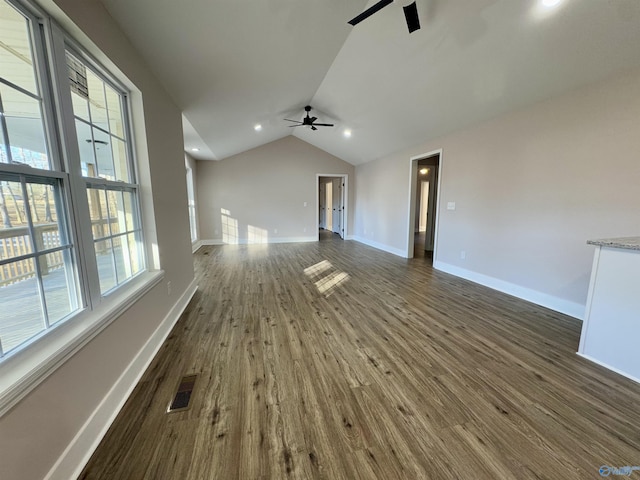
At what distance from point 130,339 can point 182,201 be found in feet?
6.02

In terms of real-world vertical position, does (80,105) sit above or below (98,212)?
above

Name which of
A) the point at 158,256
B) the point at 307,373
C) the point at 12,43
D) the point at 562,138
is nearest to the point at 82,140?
the point at 12,43

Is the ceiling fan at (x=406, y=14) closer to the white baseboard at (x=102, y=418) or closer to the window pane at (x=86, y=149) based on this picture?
the window pane at (x=86, y=149)

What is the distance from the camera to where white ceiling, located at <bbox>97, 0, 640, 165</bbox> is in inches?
76.5

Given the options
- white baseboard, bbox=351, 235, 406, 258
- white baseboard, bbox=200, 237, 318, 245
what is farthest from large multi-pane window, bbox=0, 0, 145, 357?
white baseboard, bbox=200, 237, 318, 245

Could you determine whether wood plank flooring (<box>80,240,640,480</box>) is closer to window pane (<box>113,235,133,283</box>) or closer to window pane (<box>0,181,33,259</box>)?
window pane (<box>113,235,133,283</box>)

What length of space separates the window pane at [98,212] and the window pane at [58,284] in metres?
0.29

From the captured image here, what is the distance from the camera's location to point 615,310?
72.9 inches

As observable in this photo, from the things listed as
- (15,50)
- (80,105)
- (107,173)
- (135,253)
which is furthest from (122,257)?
(15,50)

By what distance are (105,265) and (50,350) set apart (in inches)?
28.0

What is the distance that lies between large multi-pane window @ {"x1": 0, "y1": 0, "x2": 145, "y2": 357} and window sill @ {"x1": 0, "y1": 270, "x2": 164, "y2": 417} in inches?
1.4

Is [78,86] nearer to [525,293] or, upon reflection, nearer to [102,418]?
[102,418]

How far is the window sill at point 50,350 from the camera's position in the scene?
2.91ft

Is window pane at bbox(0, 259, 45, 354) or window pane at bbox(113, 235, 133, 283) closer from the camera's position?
window pane at bbox(0, 259, 45, 354)
